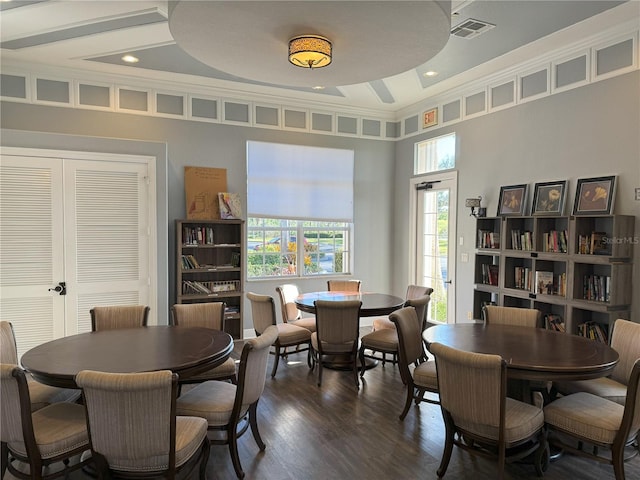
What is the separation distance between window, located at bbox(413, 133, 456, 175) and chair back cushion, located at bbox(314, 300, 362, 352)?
9.92 ft

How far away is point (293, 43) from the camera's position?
3023 millimetres

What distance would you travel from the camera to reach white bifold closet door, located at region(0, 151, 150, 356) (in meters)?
4.45

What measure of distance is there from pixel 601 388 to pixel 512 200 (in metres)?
2.54

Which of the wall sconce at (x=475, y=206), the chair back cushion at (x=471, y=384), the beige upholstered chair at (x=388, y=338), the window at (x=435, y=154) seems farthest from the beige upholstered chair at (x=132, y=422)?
the window at (x=435, y=154)

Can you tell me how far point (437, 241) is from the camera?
634cm

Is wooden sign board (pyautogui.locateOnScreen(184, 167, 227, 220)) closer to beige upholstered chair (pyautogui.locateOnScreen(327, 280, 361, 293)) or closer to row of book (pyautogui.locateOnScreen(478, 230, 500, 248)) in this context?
beige upholstered chair (pyautogui.locateOnScreen(327, 280, 361, 293))

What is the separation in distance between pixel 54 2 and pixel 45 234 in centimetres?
228

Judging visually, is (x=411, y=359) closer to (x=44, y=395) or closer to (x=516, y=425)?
(x=516, y=425)

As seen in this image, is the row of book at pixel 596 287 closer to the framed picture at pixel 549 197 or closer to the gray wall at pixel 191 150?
the framed picture at pixel 549 197

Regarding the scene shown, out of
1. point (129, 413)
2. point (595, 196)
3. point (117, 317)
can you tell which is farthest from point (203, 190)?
point (595, 196)

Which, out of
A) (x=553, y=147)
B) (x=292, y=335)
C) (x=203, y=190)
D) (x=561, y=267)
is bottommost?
(x=292, y=335)

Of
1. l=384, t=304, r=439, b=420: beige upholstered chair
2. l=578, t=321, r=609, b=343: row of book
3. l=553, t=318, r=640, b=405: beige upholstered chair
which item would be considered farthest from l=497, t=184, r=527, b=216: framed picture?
l=384, t=304, r=439, b=420: beige upholstered chair

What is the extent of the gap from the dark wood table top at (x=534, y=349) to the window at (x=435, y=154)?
3132 mm

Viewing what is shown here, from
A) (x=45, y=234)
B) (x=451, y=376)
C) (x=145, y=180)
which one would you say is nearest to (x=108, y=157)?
(x=145, y=180)
